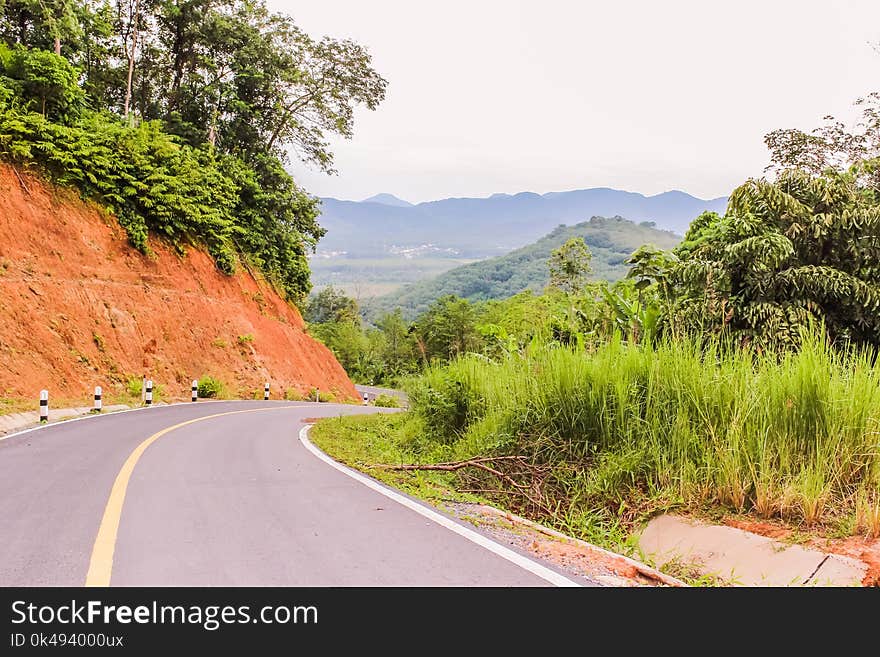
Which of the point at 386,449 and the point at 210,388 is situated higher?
the point at 386,449

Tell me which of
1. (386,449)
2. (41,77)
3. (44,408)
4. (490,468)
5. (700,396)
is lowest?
(386,449)

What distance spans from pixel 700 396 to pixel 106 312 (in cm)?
2194

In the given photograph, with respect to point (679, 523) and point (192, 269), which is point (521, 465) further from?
point (192, 269)

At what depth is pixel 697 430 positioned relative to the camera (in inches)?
252

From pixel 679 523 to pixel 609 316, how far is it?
6.29 metres

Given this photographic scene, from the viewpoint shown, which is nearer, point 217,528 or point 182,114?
point 217,528

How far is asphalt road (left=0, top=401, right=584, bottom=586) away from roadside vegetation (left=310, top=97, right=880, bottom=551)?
58.5 inches

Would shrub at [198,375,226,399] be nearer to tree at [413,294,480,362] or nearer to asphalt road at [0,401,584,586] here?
asphalt road at [0,401,584,586]

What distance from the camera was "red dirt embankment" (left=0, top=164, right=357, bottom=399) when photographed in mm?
19141

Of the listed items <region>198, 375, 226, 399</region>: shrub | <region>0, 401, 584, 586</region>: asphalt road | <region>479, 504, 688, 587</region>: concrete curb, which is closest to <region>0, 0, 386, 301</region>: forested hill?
<region>198, 375, 226, 399</region>: shrub

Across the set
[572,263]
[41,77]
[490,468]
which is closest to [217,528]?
[490,468]

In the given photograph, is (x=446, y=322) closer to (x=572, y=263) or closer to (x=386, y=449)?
(x=572, y=263)

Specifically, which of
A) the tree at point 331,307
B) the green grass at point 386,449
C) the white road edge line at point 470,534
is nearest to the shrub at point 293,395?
the green grass at point 386,449
